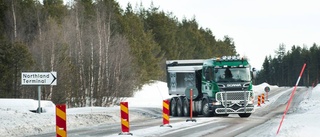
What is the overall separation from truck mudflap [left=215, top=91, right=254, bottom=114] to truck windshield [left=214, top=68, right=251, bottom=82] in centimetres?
63

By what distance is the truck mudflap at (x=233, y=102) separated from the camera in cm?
2930

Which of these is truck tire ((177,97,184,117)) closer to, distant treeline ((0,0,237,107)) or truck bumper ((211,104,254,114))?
truck bumper ((211,104,254,114))

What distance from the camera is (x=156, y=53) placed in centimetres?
8506

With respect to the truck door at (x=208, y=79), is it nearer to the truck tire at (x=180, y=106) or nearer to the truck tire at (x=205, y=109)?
the truck tire at (x=205, y=109)

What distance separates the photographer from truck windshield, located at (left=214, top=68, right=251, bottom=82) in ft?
95.9

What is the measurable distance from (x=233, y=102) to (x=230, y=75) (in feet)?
4.33

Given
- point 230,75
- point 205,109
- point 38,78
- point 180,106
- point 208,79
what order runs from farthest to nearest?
point 180,106 → point 205,109 → point 208,79 → point 230,75 → point 38,78

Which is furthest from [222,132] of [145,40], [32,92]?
[145,40]

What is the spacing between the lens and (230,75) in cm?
2933

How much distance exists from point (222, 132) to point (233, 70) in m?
9.86

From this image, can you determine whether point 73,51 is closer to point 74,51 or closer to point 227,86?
point 74,51

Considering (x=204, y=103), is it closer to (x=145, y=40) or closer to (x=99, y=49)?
(x=99, y=49)

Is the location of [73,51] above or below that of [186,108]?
above

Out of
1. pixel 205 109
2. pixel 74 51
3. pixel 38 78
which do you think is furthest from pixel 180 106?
pixel 74 51
